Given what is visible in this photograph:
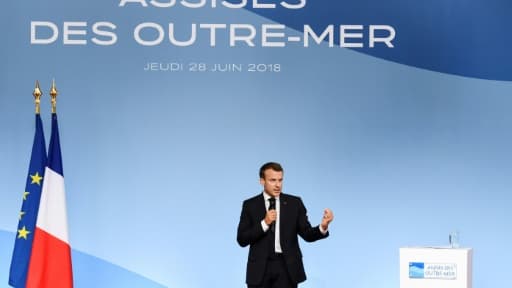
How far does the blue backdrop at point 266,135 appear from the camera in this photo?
770cm

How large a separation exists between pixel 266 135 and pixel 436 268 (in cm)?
199

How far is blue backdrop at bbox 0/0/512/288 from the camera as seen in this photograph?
7.70 m

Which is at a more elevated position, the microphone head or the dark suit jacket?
the microphone head

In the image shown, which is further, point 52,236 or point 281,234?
point 52,236

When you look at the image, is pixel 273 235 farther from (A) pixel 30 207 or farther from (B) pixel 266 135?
(A) pixel 30 207

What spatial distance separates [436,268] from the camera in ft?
21.0

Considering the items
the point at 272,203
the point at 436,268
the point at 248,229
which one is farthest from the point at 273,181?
the point at 436,268

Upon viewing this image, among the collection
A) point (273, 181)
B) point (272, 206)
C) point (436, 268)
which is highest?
point (273, 181)

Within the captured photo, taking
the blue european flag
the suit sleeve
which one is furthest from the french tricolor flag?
the suit sleeve

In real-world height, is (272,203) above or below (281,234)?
above

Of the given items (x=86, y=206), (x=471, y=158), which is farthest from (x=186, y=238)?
(x=471, y=158)

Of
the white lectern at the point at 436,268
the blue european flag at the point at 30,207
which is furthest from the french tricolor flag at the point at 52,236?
the white lectern at the point at 436,268

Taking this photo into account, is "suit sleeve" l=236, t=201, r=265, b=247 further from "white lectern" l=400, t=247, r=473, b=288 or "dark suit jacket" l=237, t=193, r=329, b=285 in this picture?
"white lectern" l=400, t=247, r=473, b=288

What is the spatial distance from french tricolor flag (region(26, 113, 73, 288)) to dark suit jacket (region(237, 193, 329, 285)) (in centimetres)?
143
